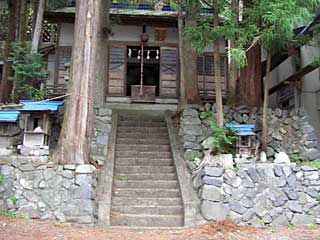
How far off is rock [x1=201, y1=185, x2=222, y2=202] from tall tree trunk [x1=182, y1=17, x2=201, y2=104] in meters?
3.75

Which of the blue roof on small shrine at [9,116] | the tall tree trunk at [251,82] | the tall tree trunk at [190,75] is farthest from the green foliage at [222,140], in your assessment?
the blue roof on small shrine at [9,116]

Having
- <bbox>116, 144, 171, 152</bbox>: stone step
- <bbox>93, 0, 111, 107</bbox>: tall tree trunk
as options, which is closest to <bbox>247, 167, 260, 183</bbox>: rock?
<bbox>116, 144, 171, 152</bbox>: stone step

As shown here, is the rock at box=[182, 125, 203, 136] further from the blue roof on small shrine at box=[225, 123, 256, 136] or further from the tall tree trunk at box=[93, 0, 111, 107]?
the tall tree trunk at box=[93, 0, 111, 107]

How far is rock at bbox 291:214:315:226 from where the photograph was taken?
6.14m

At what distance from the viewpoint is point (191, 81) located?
978cm

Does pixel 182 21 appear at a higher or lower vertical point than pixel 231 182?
higher

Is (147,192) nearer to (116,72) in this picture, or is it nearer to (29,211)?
(29,211)

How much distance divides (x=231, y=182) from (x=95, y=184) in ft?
8.21

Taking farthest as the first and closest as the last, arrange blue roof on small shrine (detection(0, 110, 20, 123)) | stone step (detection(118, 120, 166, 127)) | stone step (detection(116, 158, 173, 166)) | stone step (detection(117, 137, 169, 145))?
stone step (detection(118, 120, 166, 127))
stone step (detection(117, 137, 169, 145))
stone step (detection(116, 158, 173, 166))
blue roof on small shrine (detection(0, 110, 20, 123))

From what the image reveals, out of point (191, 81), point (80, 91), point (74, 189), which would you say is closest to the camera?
point (74, 189)

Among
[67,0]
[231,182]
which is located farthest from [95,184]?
[67,0]

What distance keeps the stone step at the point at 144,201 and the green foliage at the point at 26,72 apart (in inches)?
141

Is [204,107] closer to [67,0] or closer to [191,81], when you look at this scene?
[191,81]

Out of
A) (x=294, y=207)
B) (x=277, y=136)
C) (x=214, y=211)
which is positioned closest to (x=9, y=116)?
(x=214, y=211)
